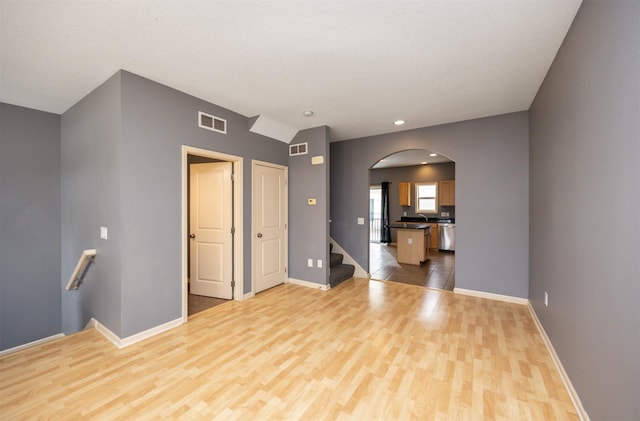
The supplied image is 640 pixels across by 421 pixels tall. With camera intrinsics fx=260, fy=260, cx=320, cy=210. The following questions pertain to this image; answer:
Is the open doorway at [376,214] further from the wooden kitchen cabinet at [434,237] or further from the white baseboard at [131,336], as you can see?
the white baseboard at [131,336]

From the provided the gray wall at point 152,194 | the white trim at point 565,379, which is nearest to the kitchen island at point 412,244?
the white trim at point 565,379

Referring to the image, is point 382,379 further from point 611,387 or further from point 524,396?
point 611,387

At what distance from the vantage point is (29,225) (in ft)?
11.5

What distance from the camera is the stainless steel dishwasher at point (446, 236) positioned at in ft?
26.5

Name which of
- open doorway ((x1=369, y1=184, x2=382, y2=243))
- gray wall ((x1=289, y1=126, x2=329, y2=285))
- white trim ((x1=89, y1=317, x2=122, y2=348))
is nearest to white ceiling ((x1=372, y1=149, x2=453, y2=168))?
open doorway ((x1=369, y1=184, x2=382, y2=243))

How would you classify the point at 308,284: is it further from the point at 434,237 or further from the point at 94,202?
the point at 434,237

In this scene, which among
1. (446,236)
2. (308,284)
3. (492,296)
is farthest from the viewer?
(446,236)

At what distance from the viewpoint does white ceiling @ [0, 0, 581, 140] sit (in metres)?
1.81

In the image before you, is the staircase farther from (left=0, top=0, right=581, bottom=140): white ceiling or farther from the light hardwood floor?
(left=0, top=0, right=581, bottom=140): white ceiling

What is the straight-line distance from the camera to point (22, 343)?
3.53 m

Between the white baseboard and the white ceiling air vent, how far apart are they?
94.7 inches

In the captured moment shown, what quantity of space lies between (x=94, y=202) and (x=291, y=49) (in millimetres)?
2776

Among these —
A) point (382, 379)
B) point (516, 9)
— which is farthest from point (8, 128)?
point (516, 9)

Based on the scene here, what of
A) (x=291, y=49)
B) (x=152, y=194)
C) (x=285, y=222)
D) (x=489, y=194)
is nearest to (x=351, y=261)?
(x=285, y=222)
